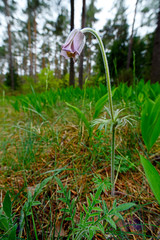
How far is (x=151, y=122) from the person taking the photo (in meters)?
0.76

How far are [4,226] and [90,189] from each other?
1.38ft

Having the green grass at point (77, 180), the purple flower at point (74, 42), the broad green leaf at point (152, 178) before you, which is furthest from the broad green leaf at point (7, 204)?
the purple flower at point (74, 42)

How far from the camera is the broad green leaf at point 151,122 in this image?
718mm

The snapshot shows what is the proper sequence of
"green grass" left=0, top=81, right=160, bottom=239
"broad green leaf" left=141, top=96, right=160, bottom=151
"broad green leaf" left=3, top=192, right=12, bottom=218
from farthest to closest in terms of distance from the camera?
1. "broad green leaf" left=141, top=96, right=160, bottom=151
2. "green grass" left=0, top=81, right=160, bottom=239
3. "broad green leaf" left=3, top=192, right=12, bottom=218

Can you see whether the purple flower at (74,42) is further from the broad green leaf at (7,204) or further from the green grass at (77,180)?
the broad green leaf at (7,204)

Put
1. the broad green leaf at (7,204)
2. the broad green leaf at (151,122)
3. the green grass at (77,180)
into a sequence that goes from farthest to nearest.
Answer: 1. the broad green leaf at (151,122)
2. the green grass at (77,180)
3. the broad green leaf at (7,204)

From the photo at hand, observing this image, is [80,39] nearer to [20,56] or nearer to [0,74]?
[20,56]

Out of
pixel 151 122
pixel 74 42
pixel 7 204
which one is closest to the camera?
pixel 7 204

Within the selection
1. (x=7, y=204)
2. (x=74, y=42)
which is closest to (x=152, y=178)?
(x=7, y=204)

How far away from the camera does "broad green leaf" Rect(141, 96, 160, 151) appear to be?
2.36ft

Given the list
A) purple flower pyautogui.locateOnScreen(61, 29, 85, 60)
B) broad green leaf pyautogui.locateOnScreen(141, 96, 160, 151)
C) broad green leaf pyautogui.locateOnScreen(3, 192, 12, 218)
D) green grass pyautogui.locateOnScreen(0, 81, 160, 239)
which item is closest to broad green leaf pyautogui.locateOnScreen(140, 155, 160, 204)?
green grass pyautogui.locateOnScreen(0, 81, 160, 239)

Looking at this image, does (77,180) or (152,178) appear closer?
(152,178)

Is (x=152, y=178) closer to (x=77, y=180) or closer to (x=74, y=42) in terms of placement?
(x=77, y=180)

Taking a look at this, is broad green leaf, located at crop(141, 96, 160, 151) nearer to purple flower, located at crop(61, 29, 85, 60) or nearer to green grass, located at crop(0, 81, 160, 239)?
green grass, located at crop(0, 81, 160, 239)
